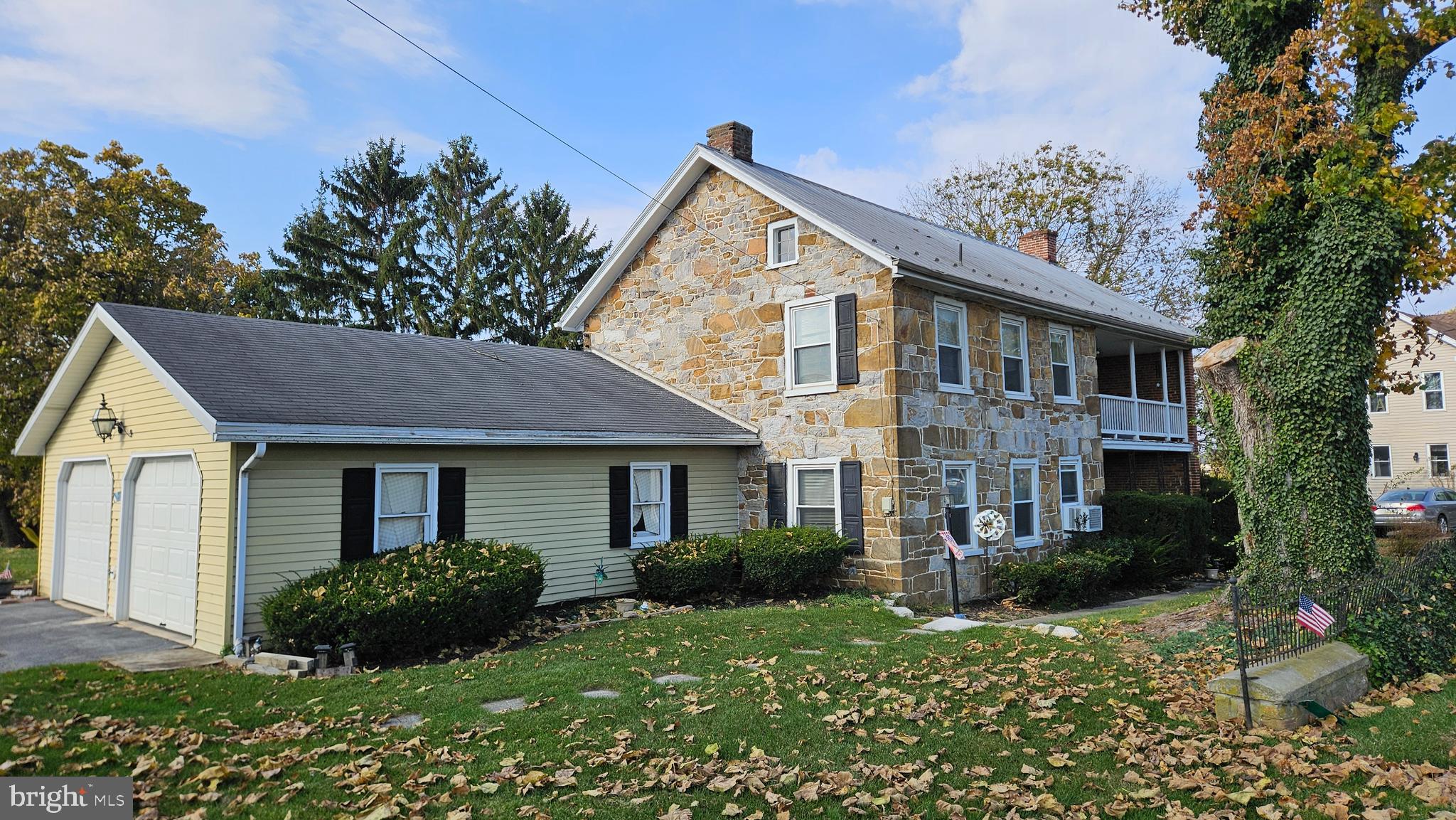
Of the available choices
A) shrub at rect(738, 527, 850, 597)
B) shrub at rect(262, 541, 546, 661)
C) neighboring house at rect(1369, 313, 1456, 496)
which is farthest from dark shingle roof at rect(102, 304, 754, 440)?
neighboring house at rect(1369, 313, 1456, 496)

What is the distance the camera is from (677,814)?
4.96 m

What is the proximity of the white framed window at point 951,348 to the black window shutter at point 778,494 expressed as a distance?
3170mm

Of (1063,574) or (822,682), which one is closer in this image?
(822,682)

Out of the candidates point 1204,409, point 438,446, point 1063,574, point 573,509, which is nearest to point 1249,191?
point 1204,409

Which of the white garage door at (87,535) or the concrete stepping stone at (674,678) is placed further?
the white garage door at (87,535)

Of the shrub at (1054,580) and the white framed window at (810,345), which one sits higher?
the white framed window at (810,345)

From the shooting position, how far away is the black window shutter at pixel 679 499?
15.1m

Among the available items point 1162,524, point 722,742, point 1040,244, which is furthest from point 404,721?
point 1040,244

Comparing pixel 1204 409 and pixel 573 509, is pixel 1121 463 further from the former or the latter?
pixel 573 509

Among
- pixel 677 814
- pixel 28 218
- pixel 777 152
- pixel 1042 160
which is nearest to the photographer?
pixel 677 814

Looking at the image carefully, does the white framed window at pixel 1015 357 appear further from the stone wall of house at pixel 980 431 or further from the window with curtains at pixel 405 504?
the window with curtains at pixel 405 504

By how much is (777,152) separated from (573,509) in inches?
357

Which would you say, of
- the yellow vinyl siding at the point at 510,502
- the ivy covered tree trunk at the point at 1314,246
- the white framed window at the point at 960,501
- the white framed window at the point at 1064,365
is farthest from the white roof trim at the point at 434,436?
the ivy covered tree trunk at the point at 1314,246

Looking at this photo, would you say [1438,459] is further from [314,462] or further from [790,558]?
[314,462]
